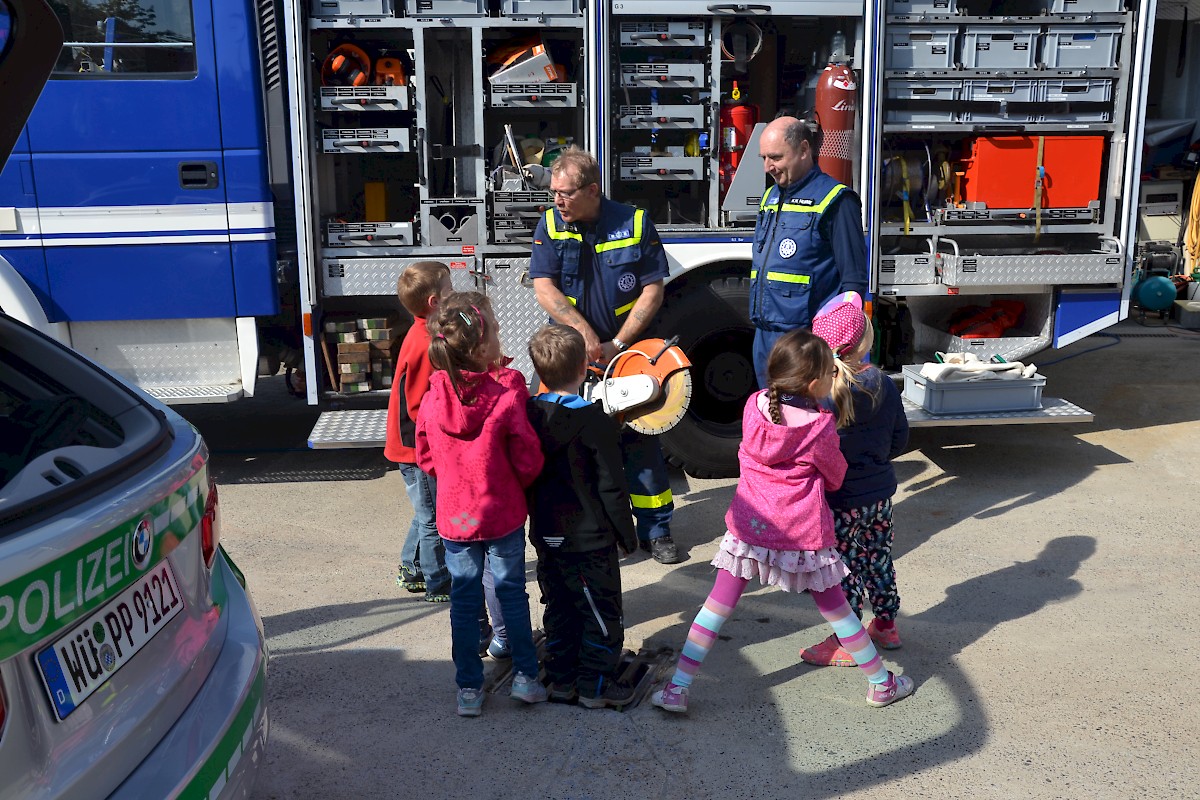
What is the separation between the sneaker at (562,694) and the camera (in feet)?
12.0

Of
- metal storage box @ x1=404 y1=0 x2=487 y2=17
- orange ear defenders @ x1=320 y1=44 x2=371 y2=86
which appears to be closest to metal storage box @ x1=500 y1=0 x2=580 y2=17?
metal storage box @ x1=404 y1=0 x2=487 y2=17

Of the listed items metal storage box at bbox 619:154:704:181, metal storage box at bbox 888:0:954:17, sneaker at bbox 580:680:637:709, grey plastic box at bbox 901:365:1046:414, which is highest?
metal storage box at bbox 888:0:954:17

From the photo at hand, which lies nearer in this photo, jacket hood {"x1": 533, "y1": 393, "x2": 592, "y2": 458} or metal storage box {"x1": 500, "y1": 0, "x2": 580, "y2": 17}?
jacket hood {"x1": 533, "y1": 393, "x2": 592, "y2": 458}

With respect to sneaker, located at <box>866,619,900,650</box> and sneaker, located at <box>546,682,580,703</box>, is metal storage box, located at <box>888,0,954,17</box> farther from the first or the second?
sneaker, located at <box>546,682,580,703</box>

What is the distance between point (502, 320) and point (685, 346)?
101 centimetres

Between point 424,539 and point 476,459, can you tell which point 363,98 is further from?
point 476,459

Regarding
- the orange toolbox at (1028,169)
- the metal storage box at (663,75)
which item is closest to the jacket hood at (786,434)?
the metal storage box at (663,75)

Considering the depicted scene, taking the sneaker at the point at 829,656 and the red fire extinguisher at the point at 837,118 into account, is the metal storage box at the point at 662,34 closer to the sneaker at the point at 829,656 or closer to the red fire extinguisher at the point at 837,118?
the red fire extinguisher at the point at 837,118

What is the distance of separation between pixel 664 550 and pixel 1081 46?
3.76 metres

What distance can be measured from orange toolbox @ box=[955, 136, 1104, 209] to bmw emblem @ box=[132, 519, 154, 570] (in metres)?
5.27

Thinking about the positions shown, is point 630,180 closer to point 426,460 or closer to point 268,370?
point 268,370

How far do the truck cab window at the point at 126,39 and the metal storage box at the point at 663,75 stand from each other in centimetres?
221

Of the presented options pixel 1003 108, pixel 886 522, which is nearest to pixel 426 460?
pixel 886 522

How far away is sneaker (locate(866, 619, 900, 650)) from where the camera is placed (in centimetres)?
399
